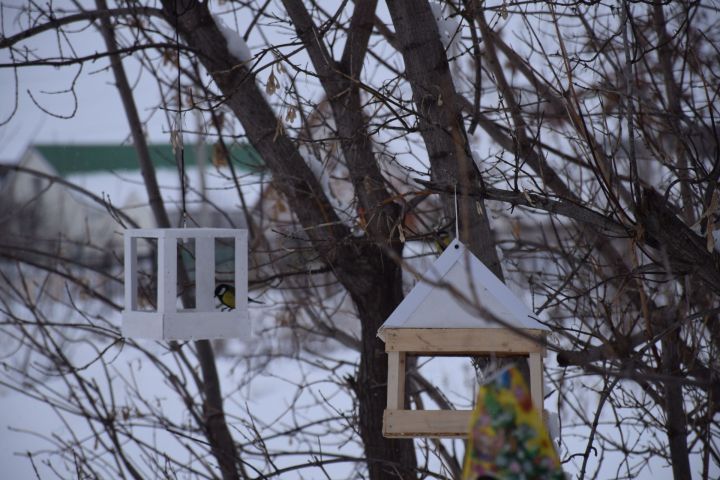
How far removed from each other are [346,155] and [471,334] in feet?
3.95

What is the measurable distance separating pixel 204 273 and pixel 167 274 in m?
0.16

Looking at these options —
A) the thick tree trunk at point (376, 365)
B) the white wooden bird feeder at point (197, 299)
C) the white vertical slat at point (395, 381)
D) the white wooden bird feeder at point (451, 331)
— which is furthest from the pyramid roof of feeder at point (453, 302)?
the thick tree trunk at point (376, 365)

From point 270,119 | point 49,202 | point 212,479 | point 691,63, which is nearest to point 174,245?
point 270,119

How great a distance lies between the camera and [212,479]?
3.45m

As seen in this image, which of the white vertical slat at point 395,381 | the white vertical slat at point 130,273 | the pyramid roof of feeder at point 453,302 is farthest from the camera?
the white vertical slat at point 130,273

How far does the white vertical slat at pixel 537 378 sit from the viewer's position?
185 centimetres

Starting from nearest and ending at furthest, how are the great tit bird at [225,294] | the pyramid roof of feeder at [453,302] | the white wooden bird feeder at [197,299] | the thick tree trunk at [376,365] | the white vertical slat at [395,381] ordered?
the pyramid roof of feeder at [453,302] → the white vertical slat at [395,381] → the white wooden bird feeder at [197,299] → the great tit bird at [225,294] → the thick tree trunk at [376,365]

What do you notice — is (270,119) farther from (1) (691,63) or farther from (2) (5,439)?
(2) (5,439)

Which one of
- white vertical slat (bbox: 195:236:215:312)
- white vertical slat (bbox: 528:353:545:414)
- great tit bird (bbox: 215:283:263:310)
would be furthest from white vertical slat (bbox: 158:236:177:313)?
white vertical slat (bbox: 528:353:545:414)

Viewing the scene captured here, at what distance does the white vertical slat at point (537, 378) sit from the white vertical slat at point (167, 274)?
117 cm

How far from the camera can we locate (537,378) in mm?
1852

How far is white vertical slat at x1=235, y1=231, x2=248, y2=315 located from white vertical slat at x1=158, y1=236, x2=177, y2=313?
20 centimetres

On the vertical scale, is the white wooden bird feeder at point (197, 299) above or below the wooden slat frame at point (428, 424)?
above

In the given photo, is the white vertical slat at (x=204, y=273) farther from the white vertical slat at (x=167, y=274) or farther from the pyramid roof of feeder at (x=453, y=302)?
the pyramid roof of feeder at (x=453, y=302)
